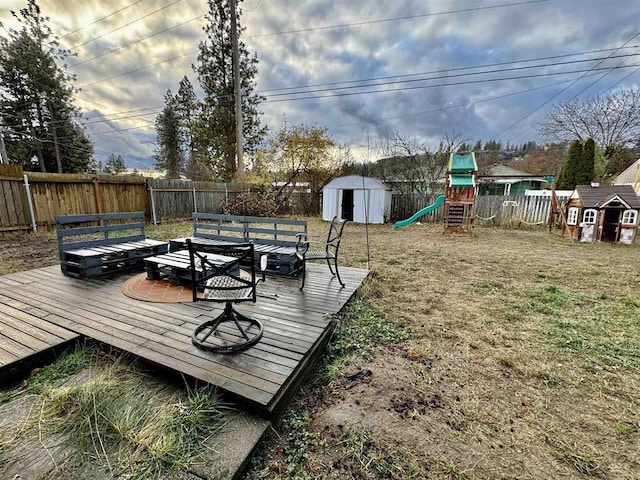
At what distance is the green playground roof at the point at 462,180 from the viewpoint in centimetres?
967

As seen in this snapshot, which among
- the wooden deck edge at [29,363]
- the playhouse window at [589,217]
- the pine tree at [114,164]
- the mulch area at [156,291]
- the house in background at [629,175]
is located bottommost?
the wooden deck edge at [29,363]

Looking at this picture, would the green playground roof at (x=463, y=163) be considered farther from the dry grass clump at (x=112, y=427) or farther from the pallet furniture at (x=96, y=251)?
the dry grass clump at (x=112, y=427)

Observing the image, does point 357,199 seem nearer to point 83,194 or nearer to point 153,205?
point 153,205

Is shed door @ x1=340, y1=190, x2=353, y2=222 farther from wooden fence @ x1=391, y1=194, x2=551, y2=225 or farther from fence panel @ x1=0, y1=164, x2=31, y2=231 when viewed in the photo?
fence panel @ x1=0, y1=164, x2=31, y2=231

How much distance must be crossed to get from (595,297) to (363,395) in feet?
13.8

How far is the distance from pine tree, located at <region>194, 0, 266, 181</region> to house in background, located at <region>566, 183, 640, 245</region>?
1515 cm

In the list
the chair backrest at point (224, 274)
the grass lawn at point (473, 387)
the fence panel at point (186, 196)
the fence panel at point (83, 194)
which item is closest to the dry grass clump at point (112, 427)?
the grass lawn at point (473, 387)

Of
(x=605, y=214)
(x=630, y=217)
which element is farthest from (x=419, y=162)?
(x=630, y=217)

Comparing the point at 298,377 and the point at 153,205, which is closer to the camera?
the point at 298,377

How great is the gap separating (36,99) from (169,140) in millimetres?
9132

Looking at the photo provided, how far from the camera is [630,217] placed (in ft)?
25.3

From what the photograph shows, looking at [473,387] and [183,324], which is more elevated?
[183,324]

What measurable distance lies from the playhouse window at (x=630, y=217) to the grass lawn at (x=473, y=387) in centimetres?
480

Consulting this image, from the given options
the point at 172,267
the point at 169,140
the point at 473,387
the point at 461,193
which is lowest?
the point at 473,387
